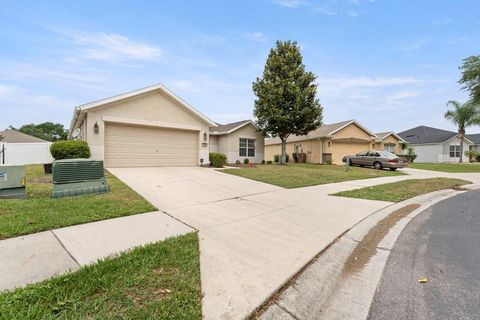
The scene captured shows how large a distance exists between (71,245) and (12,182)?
13.7ft

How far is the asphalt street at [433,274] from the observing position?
233 cm

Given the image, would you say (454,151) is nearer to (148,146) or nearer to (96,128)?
(148,146)

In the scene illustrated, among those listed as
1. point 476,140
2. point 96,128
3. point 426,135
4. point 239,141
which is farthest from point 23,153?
point 476,140

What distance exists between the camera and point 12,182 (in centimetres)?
594

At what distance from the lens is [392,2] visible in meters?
10.6

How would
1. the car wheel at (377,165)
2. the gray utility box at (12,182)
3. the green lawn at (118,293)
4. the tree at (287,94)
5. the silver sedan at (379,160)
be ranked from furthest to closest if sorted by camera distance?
the tree at (287,94), the car wheel at (377,165), the silver sedan at (379,160), the gray utility box at (12,182), the green lawn at (118,293)

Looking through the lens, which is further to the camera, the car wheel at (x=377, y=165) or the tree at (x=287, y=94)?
the tree at (x=287, y=94)

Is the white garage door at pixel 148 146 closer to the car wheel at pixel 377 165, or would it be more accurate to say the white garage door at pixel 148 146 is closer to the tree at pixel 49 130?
the car wheel at pixel 377 165

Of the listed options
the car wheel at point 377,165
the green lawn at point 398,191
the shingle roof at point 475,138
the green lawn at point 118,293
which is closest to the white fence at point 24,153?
the green lawn at point 118,293

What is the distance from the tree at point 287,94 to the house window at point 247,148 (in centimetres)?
230

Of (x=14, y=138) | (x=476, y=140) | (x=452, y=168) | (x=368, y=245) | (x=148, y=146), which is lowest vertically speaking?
(x=368, y=245)

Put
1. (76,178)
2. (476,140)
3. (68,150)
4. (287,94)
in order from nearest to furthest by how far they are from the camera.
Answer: (76,178)
(68,150)
(287,94)
(476,140)

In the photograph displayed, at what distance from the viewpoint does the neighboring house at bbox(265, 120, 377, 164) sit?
23859 mm

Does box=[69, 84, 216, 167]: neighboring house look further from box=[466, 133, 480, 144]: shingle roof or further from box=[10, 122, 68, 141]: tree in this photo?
box=[10, 122, 68, 141]: tree
